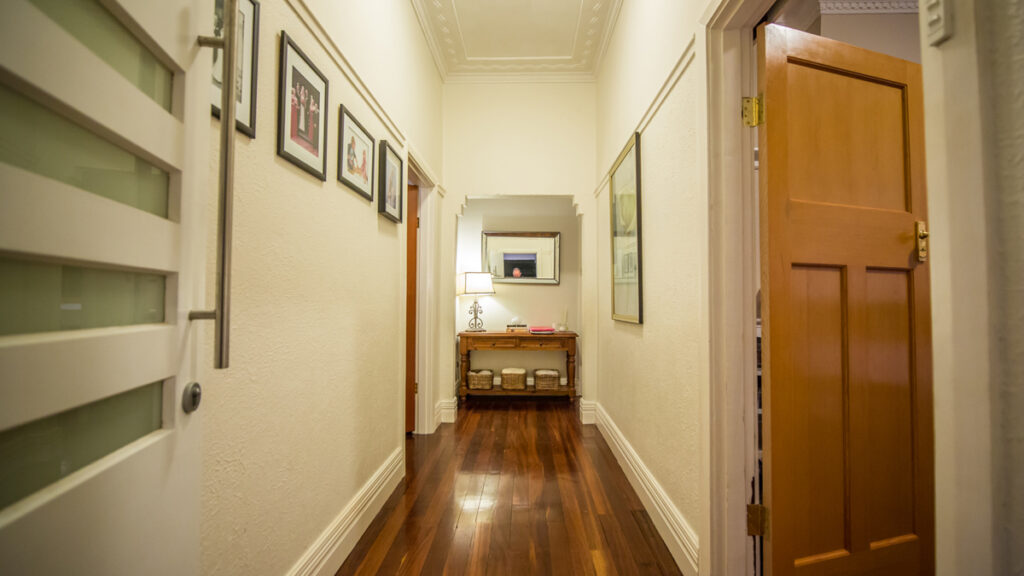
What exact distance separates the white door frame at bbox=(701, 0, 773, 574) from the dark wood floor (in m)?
0.49

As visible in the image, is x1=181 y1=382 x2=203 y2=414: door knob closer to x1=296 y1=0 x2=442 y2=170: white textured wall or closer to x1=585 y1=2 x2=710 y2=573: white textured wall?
x1=296 y1=0 x2=442 y2=170: white textured wall

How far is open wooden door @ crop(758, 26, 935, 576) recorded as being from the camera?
125 cm

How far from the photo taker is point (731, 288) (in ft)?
4.33

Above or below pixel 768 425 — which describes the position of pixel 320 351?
above

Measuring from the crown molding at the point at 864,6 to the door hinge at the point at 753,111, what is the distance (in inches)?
57.6

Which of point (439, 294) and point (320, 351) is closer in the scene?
point (320, 351)

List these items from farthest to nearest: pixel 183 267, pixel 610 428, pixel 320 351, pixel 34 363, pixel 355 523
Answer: pixel 610 428
pixel 355 523
pixel 320 351
pixel 183 267
pixel 34 363

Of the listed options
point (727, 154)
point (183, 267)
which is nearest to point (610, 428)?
point (727, 154)

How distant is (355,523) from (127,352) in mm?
1498

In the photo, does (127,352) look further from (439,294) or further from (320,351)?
(439,294)

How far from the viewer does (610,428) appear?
118 inches

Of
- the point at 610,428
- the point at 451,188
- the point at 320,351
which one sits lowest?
the point at 610,428

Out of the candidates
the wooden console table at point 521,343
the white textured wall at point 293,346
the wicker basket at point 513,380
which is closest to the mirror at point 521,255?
the wooden console table at point 521,343

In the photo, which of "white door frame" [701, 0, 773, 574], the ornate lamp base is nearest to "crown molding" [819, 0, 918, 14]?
"white door frame" [701, 0, 773, 574]
